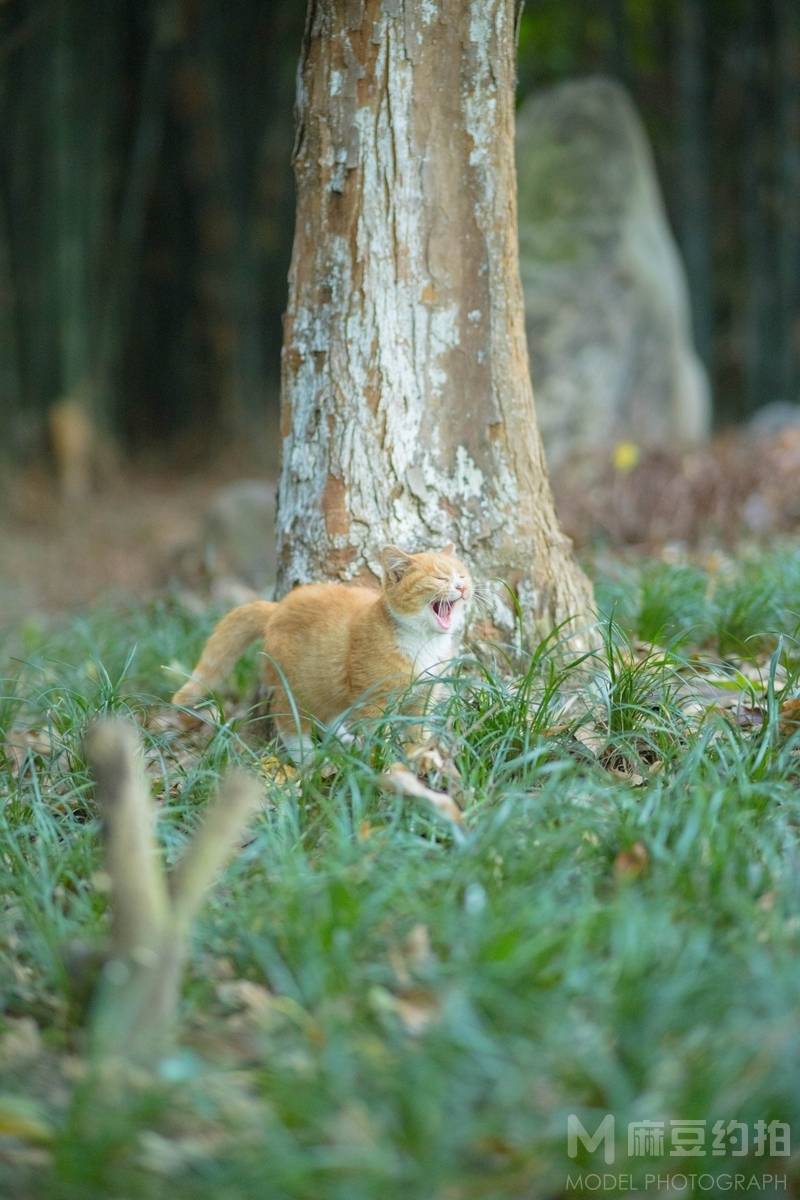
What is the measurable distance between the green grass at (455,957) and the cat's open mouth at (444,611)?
139mm

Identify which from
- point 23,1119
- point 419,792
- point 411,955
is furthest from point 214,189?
point 23,1119

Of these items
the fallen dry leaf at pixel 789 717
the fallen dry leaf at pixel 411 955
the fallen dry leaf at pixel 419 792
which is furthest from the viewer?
the fallen dry leaf at pixel 789 717

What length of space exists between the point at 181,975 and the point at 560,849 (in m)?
0.71

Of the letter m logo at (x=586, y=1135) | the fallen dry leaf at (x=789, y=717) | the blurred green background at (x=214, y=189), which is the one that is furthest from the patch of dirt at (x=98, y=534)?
the letter m logo at (x=586, y=1135)

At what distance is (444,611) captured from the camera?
10.1 feet

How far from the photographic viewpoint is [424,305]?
11.0ft

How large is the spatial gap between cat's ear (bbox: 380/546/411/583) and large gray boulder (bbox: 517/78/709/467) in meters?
4.82

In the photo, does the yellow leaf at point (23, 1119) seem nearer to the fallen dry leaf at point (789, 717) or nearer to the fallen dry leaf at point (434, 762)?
the fallen dry leaf at point (434, 762)

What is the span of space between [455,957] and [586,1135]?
1.11 ft

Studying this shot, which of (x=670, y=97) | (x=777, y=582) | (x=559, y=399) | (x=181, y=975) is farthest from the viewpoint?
(x=670, y=97)

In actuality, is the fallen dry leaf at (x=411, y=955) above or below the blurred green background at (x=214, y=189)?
below

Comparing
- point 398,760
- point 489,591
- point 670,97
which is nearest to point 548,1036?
point 398,760

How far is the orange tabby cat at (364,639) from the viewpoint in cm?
302

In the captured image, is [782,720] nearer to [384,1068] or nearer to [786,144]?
[384,1068]
